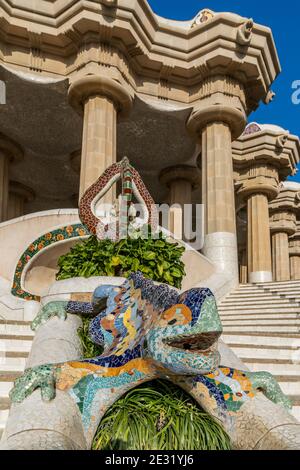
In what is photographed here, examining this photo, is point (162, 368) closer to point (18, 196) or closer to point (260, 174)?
point (260, 174)

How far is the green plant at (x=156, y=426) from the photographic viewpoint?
2889 millimetres

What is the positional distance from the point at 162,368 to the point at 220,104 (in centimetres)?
1603

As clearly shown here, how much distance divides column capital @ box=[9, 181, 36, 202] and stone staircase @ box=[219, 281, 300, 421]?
48.1 feet

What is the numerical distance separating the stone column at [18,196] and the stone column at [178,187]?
7.61 metres

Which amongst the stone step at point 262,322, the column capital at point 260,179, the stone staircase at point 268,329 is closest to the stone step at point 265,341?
the stone staircase at point 268,329

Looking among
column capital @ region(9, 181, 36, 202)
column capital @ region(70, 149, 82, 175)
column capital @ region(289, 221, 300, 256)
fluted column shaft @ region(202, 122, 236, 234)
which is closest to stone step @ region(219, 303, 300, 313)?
fluted column shaft @ region(202, 122, 236, 234)

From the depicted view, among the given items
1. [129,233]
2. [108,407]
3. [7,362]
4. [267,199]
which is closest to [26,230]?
[129,233]

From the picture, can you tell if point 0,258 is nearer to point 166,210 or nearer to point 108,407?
point 108,407

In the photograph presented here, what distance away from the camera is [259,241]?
969 inches

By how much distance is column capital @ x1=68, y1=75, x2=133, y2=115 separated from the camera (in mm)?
15729

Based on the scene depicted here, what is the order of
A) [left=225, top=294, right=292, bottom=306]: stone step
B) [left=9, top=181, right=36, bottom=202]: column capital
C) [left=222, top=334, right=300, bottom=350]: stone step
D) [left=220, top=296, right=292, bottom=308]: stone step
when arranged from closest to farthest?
[left=222, top=334, right=300, bottom=350]: stone step → [left=220, top=296, right=292, bottom=308]: stone step → [left=225, top=294, right=292, bottom=306]: stone step → [left=9, top=181, right=36, bottom=202]: column capital

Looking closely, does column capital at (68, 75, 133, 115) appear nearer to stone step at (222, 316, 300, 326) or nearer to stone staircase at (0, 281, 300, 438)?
stone staircase at (0, 281, 300, 438)

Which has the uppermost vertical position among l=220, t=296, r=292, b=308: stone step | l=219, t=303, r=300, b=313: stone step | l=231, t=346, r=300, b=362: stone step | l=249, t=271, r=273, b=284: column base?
l=249, t=271, r=273, b=284: column base

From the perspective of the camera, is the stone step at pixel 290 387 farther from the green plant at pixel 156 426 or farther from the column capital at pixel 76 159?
the column capital at pixel 76 159
